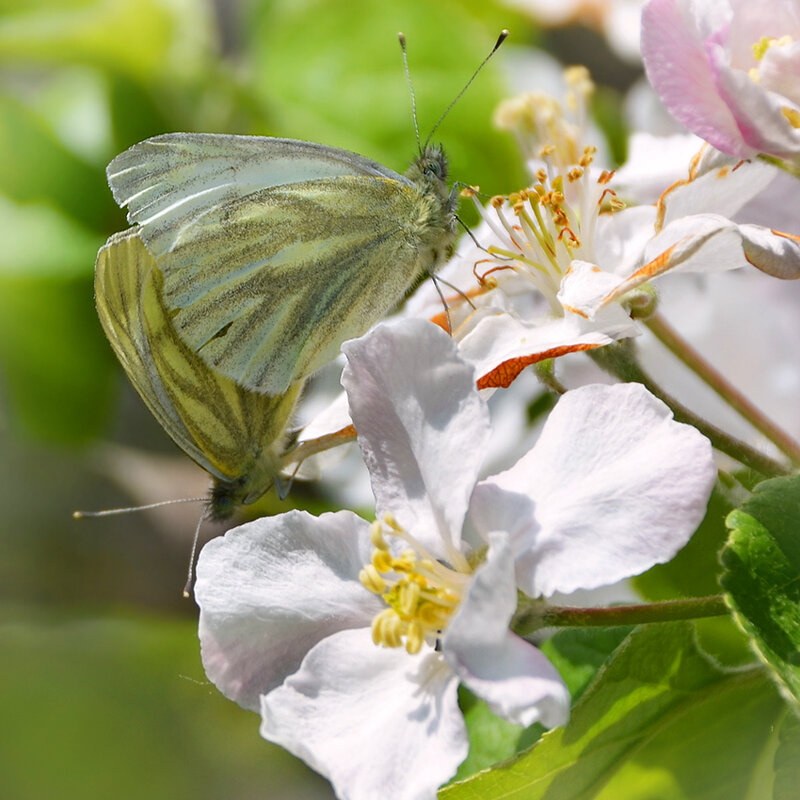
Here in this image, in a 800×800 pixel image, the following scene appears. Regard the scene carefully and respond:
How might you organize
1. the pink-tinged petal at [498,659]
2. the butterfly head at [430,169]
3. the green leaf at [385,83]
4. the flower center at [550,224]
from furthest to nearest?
the green leaf at [385,83] < the butterfly head at [430,169] < the flower center at [550,224] < the pink-tinged petal at [498,659]

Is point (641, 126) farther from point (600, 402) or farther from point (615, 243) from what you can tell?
point (600, 402)

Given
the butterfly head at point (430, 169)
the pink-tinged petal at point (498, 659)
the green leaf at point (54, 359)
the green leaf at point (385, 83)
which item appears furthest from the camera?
the green leaf at point (54, 359)

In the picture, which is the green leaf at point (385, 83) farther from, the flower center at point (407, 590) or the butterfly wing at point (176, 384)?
the flower center at point (407, 590)

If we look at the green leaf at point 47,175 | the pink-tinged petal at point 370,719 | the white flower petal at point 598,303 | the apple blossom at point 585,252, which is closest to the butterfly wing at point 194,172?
the apple blossom at point 585,252

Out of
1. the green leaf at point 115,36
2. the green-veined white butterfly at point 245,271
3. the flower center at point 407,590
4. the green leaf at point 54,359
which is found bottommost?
the green leaf at point 54,359

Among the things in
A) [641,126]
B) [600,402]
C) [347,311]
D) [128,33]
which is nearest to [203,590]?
[600,402]

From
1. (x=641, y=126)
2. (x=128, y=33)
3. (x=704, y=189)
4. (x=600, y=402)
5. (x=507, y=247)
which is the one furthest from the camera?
(x=128, y=33)

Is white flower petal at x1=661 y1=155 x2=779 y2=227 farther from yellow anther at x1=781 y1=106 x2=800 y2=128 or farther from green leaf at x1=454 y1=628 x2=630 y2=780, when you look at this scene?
green leaf at x1=454 y1=628 x2=630 y2=780
